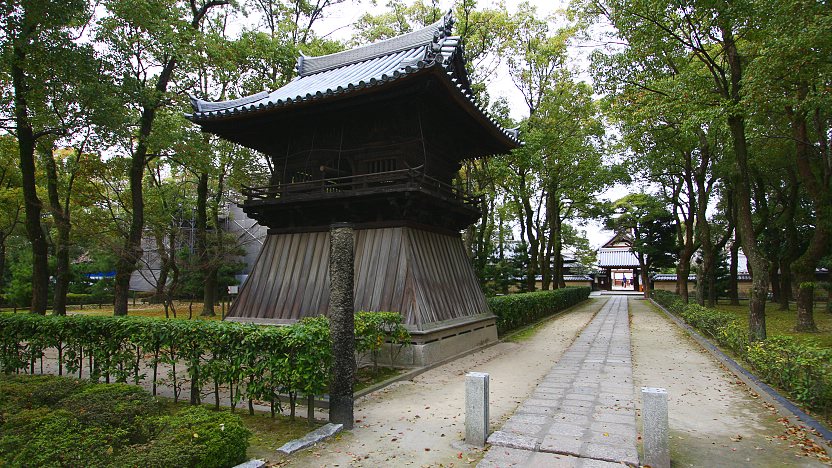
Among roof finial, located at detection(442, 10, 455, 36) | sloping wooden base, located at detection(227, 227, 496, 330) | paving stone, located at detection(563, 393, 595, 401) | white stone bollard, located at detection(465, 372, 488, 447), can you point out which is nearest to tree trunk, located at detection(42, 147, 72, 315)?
sloping wooden base, located at detection(227, 227, 496, 330)

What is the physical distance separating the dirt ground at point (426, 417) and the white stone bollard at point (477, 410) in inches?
6.8

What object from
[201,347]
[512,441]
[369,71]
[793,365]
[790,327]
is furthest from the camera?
[790,327]

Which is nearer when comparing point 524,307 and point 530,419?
point 530,419

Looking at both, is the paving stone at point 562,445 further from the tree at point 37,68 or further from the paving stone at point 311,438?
the tree at point 37,68

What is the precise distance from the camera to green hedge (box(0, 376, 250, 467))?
14.0 feet

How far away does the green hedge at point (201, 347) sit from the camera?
638 centimetres

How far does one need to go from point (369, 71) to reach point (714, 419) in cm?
1230

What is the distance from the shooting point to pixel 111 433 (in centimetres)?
489

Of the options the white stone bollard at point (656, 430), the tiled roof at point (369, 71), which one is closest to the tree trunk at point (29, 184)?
the tiled roof at point (369, 71)

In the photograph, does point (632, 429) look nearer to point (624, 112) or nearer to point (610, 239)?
point (624, 112)

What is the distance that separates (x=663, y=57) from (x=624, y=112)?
7.45 feet

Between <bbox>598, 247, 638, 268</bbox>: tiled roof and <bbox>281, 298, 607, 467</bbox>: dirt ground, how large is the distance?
158 ft

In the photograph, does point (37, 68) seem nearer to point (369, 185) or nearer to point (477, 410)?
point (369, 185)

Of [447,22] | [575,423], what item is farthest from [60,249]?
[575,423]
